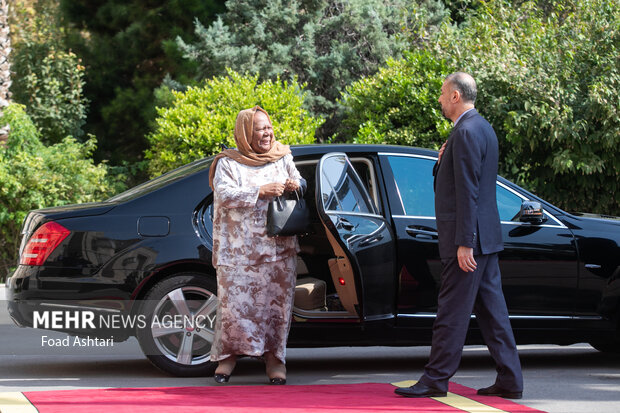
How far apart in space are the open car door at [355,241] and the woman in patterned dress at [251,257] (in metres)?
0.27

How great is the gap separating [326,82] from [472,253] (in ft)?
52.0

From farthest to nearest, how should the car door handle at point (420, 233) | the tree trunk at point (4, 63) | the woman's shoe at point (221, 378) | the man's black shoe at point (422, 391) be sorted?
the tree trunk at point (4, 63) → the car door handle at point (420, 233) → the woman's shoe at point (221, 378) → the man's black shoe at point (422, 391)

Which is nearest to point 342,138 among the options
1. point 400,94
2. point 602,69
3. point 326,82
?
point 326,82

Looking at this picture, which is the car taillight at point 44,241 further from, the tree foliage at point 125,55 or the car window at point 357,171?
the tree foliage at point 125,55

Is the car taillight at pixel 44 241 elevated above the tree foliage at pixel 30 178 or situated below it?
below

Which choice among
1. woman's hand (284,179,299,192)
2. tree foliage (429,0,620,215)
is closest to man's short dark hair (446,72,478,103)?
woman's hand (284,179,299,192)

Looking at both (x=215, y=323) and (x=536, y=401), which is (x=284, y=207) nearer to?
(x=215, y=323)

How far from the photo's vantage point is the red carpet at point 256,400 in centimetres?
551

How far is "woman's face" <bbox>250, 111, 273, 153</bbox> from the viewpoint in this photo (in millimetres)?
6480

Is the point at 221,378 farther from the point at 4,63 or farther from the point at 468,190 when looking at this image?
the point at 4,63

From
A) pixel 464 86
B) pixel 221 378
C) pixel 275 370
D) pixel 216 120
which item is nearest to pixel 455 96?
pixel 464 86

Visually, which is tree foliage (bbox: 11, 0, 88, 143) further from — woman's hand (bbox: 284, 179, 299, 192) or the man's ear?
the man's ear

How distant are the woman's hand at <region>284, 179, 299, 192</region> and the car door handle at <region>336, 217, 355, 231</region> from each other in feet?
1.23

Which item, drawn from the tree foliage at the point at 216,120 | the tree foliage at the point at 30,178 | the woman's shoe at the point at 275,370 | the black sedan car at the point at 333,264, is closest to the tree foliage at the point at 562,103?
the tree foliage at the point at 216,120
